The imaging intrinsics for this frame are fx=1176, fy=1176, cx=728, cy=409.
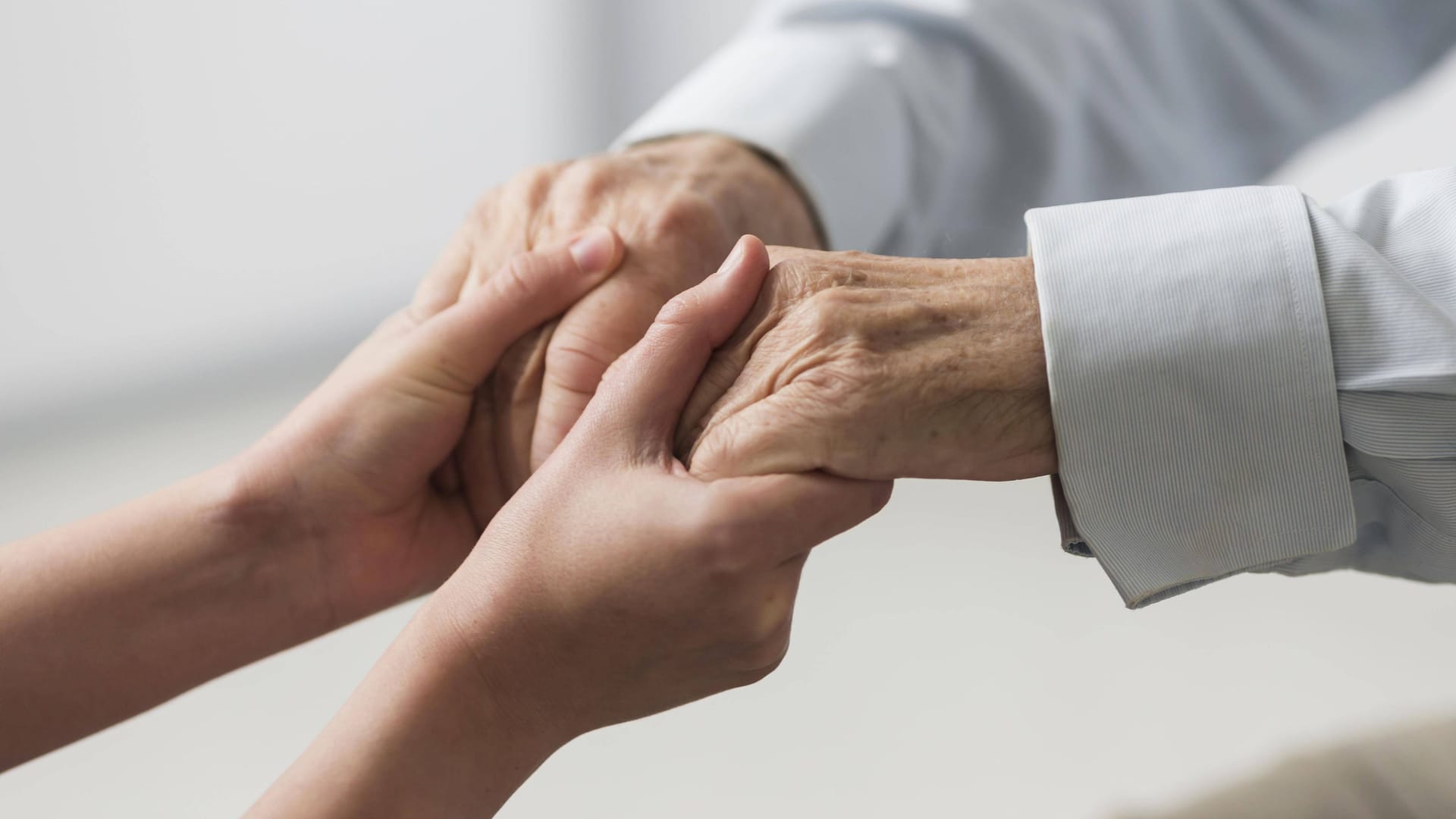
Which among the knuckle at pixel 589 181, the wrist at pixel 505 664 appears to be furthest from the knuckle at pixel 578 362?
the wrist at pixel 505 664

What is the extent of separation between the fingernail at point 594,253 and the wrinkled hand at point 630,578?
0.78 ft

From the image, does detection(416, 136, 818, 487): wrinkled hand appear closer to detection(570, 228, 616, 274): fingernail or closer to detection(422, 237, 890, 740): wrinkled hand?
detection(570, 228, 616, 274): fingernail

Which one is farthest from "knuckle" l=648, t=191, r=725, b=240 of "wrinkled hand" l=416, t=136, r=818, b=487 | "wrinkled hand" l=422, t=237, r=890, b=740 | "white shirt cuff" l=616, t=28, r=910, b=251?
Answer: "wrinkled hand" l=422, t=237, r=890, b=740

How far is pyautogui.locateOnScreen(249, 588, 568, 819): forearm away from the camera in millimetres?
561

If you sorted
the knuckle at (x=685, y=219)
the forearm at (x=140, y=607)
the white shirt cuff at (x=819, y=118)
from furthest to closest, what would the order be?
the white shirt cuff at (x=819, y=118) < the knuckle at (x=685, y=219) < the forearm at (x=140, y=607)

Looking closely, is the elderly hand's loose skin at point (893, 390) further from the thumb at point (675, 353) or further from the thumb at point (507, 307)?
the thumb at point (507, 307)

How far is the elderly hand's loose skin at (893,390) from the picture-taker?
0.60 meters

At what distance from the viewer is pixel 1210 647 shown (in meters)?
0.89

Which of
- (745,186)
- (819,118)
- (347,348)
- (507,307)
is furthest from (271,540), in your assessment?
(347,348)

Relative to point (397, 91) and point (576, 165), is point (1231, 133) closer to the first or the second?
point (576, 165)

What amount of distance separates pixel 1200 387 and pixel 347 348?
1840mm

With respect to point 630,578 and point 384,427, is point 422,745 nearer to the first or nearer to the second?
point 630,578

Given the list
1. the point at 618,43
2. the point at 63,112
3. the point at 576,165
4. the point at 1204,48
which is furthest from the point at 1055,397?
the point at 618,43

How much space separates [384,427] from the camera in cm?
82
